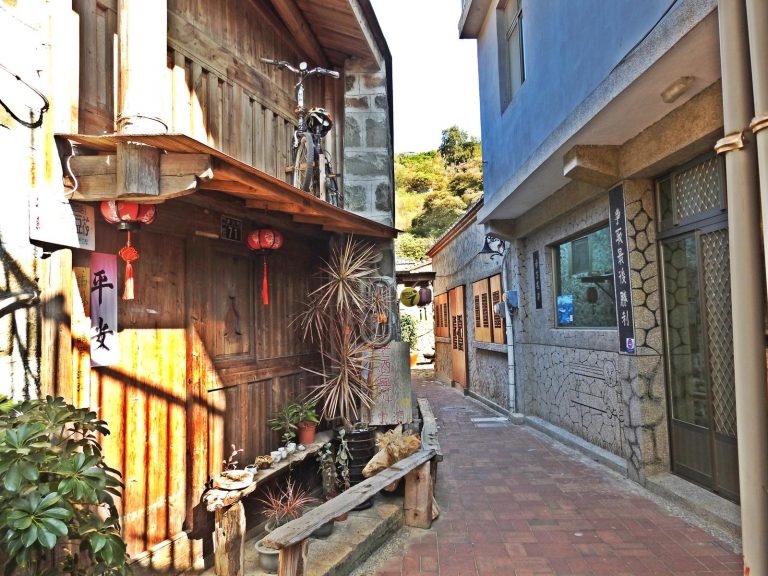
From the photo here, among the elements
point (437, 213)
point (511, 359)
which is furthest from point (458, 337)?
point (437, 213)

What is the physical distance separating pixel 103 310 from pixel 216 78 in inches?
97.1

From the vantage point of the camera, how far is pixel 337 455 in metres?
5.54

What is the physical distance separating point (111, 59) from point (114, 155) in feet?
3.08

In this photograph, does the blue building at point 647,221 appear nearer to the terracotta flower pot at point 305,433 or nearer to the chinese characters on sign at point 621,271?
the chinese characters on sign at point 621,271

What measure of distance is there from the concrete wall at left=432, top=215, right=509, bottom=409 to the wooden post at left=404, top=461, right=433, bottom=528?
18.5 ft

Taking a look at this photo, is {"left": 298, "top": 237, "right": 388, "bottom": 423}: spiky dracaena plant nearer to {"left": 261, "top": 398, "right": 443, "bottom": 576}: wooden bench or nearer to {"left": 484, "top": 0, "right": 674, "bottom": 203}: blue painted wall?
{"left": 261, "top": 398, "right": 443, "bottom": 576}: wooden bench

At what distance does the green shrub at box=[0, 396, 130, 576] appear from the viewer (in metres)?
2.05

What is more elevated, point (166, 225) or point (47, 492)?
point (166, 225)

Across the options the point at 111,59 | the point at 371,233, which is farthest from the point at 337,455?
the point at 111,59

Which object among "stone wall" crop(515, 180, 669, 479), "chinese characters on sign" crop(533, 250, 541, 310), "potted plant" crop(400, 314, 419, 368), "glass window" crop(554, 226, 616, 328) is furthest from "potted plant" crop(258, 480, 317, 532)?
"potted plant" crop(400, 314, 419, 368)

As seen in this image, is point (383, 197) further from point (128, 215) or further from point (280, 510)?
point (280, 510)

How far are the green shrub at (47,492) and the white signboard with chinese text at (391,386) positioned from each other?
3.58 meters

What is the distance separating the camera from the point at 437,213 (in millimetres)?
31078

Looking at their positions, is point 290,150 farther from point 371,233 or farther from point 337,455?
point 337,455
